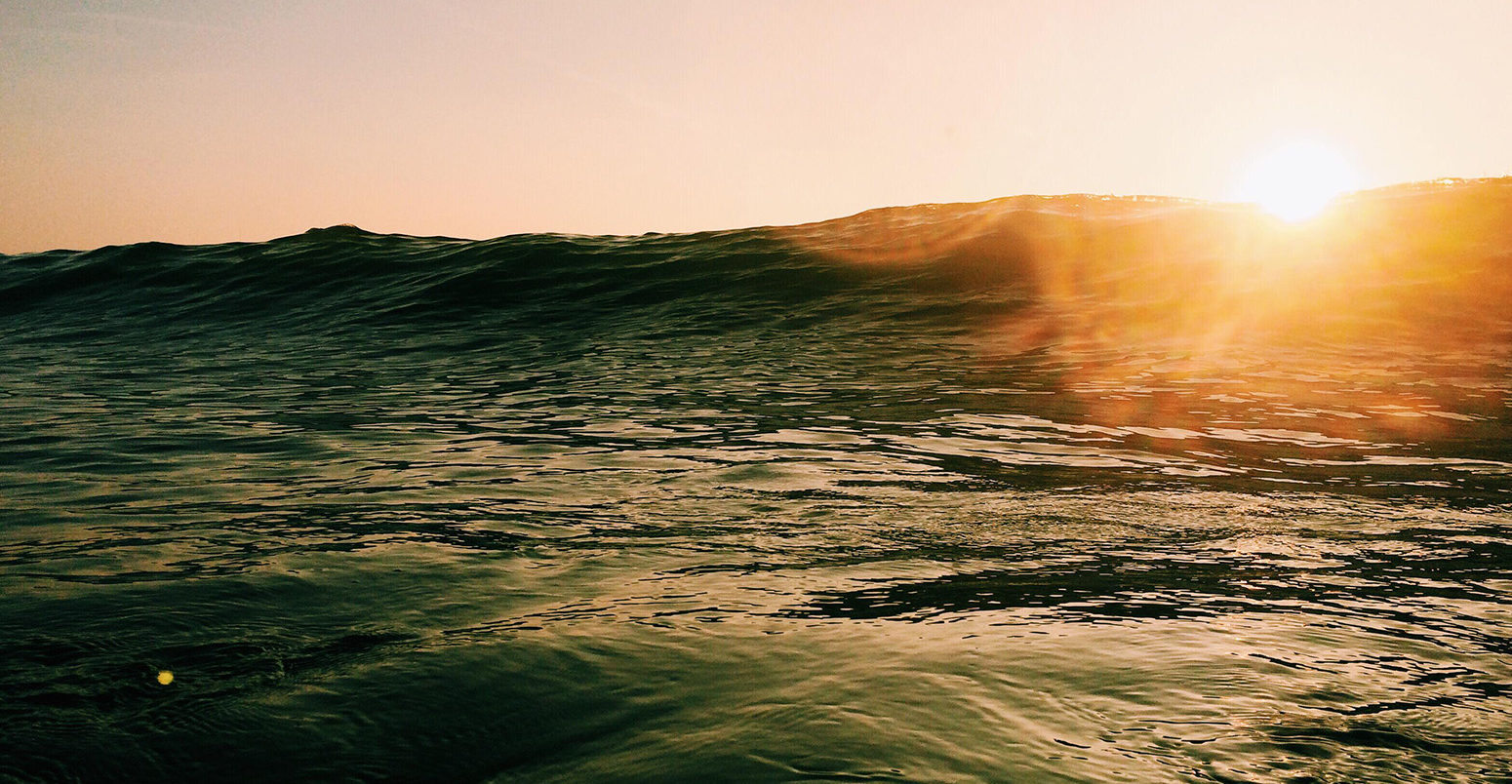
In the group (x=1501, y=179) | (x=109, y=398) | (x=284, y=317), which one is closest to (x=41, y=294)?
(x=284, y=317)

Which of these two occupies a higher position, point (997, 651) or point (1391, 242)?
point (1391, 242)

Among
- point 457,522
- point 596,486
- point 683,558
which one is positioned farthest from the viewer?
point 596,486

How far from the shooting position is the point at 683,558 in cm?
323

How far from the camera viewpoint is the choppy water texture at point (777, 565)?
1952 mm

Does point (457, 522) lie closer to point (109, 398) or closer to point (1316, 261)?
point (109, 398)

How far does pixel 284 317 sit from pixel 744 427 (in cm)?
1086

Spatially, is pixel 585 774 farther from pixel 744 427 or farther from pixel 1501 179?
pixel 1501 179

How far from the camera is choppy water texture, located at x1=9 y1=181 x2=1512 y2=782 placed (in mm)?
1952

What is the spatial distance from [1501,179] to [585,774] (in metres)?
20.2

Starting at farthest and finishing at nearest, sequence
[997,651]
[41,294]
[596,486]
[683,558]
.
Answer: [41,294] < [596,486] < [683,558] < [997,651]

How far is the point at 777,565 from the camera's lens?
3.16 metres

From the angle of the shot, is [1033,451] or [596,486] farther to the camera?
[1033,451]

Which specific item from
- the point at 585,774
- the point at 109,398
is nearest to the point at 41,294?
the point at 109,398

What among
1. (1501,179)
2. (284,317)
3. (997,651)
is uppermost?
(1501,179)
